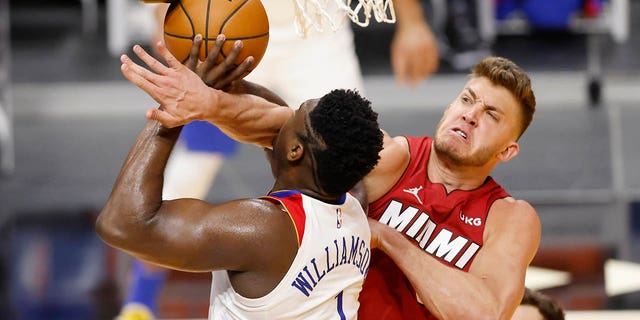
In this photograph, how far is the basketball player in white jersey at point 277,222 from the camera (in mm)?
2961

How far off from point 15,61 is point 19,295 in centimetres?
455

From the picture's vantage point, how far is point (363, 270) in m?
3.32

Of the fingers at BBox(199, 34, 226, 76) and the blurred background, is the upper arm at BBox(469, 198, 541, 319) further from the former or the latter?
the blurred background

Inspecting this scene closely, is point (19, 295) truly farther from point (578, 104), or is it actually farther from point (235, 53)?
point (578, 104)

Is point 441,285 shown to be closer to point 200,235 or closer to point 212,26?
point 200,235

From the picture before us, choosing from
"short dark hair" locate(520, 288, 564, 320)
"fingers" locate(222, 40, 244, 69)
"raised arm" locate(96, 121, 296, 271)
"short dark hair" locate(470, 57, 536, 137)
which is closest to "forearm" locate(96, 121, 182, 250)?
"raised arm" locate(96, 121, 296, 271)

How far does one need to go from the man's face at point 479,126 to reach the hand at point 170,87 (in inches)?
41.2

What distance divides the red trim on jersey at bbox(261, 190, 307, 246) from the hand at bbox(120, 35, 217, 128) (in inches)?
12.8

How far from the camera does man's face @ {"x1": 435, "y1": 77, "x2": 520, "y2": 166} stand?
A: 12.4 ft

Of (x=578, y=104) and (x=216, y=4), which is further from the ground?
(x=216, y=4)

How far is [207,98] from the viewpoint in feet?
10.1

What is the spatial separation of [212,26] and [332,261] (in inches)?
29.3

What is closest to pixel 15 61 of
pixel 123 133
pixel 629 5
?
pixel 123 133

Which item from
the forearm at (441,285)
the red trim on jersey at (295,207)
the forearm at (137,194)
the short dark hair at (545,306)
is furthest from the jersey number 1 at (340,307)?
the short dark hair at (545,306)
